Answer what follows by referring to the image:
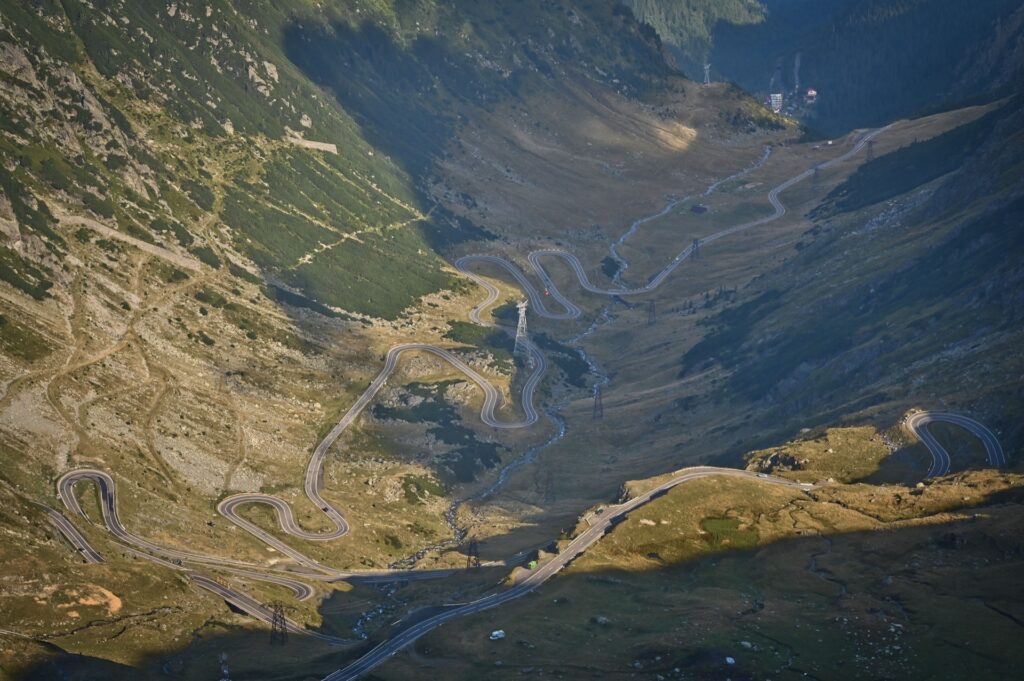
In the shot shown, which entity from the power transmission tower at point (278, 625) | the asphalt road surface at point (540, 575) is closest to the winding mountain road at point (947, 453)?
the asphalt road surface at point (540, 575)

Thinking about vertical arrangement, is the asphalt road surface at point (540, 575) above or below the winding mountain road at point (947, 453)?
below

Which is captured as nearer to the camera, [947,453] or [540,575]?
[540,575]

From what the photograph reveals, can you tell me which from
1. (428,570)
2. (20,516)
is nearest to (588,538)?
(428,570)

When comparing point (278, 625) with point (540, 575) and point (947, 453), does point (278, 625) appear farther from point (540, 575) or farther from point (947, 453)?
point (947, 453)

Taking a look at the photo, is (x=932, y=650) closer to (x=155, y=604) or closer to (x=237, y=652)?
(x=237, y=652)

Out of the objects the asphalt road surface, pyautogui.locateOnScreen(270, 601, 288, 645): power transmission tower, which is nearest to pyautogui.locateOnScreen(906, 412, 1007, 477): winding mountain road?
the asphalt road surface

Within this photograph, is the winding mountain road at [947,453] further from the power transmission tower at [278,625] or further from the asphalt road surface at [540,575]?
the power transmission tower at [278,625]

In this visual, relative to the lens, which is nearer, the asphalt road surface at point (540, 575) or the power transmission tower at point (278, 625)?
the asphalt road surface at point (540, 575)

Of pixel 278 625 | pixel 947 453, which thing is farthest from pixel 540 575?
pixel 947 453
